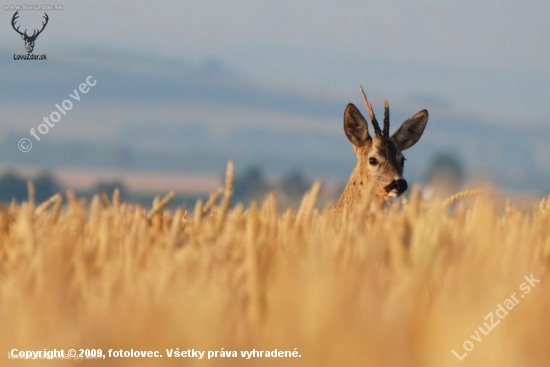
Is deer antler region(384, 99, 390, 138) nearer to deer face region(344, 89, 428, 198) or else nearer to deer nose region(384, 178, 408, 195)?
deer face region(344, 89, 428, 198)

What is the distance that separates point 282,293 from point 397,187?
24.0 ft

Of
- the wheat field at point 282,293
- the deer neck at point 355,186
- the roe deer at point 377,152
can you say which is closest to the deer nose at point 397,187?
the roe deer at point 377,152

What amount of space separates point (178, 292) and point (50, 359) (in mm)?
820

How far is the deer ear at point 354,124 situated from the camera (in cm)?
1108

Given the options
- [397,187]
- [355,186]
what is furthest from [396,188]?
[355,186]

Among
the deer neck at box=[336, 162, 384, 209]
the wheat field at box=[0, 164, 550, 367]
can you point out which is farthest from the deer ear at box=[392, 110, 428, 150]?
the wheat field at box=[0, 164, 550, 367]

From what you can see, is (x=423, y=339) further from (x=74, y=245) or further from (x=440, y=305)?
(x=74, y=245)

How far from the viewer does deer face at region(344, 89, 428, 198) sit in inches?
404

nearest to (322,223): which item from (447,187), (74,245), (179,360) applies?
(74,245)

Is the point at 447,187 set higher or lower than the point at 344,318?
higher

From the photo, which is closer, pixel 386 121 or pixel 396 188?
pixel 396 188

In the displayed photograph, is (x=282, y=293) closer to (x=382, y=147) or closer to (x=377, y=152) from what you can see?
(x=377, y=152)

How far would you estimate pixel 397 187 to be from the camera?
10195 mm

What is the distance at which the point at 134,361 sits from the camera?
7.97 ft
